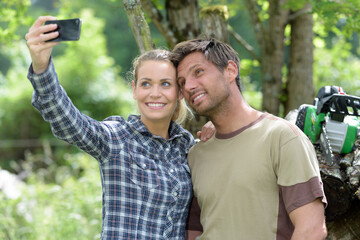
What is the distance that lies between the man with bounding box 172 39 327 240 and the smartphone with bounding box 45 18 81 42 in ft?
2.09

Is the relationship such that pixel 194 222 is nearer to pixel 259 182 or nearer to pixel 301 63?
pixel 259 182

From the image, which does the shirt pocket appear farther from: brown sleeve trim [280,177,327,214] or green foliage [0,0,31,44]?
green foliage [0,0,31,44]

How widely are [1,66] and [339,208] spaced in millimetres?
29023

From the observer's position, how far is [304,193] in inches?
71.2

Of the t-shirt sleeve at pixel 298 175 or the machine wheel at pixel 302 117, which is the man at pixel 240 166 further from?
the machine wheel at pixel 302 117

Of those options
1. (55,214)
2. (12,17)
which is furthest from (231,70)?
(55,214)

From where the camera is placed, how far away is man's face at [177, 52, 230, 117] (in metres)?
2.12

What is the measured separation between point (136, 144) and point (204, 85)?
1.37 feet

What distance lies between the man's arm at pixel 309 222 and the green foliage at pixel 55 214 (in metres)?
2.61

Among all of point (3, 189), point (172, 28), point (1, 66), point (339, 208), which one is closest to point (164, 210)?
point (339, 208)

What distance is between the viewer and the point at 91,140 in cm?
185

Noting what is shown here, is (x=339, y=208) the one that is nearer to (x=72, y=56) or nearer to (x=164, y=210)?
(x=164, y=210)

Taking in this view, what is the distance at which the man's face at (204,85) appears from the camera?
212cm

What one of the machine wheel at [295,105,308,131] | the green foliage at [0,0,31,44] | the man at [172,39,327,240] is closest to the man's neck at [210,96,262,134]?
the man at [172,39,327,240]
